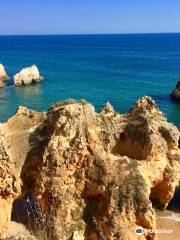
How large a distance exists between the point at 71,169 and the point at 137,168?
328 centimetres

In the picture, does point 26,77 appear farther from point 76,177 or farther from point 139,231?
point 139,231

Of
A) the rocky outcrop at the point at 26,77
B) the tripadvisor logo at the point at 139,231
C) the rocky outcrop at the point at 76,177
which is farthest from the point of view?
the rocky outcrop at the point at 26,77

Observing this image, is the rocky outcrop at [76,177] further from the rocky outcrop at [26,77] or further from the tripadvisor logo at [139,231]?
the rocky outcrop at [26,77]

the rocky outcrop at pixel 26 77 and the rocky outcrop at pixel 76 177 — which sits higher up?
the rocky outcrop at pixel 76 177

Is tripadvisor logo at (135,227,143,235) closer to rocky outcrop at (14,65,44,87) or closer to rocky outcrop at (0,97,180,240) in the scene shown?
rocky outcrop at (0,97,180,240)

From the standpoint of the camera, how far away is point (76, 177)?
20281 millimetres

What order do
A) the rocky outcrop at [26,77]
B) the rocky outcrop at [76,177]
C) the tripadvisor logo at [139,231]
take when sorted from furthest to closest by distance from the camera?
the rocky outcrop at [26,77]
the tripadvisor logo at [139,231]
the rocky outcrop at [76,177]

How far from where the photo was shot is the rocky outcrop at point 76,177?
19.4m

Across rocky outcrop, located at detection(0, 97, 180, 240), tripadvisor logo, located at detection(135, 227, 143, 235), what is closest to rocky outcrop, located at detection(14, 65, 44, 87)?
rocky outcrop, located at detection(0, 97, 180, 240)

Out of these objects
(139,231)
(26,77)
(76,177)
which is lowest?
(26,77)

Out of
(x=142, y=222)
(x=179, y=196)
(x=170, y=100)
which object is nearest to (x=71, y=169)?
(x=142, y=222)

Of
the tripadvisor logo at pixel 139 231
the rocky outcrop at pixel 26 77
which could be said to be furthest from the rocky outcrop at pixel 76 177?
the rocky outcrop at pixel 26 77

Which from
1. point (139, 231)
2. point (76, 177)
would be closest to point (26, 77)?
point (76, 177)

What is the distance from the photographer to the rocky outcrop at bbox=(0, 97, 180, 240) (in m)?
19.4
